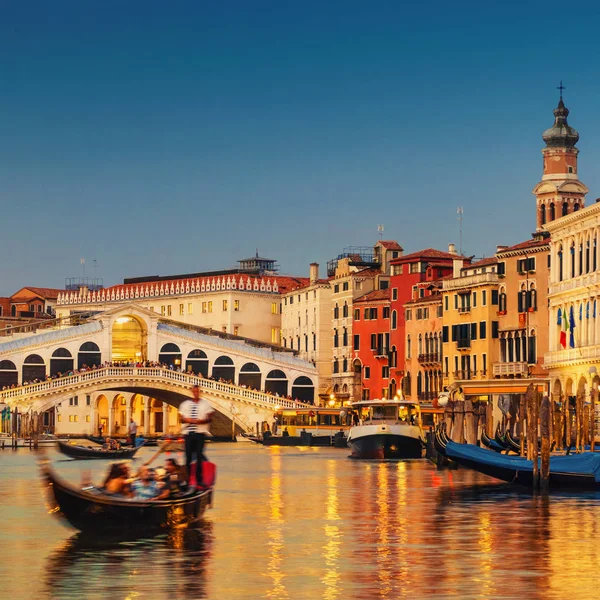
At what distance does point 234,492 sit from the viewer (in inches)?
1151

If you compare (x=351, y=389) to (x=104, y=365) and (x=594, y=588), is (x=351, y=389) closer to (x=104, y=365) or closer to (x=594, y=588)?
(x=104, y=365)

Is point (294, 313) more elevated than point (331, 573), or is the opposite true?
point (294, 313)

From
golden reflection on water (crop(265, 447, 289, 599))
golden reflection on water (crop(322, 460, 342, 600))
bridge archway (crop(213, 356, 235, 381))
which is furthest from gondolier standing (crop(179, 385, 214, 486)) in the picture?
bridge archway (crop(213, 356, 235, 381))

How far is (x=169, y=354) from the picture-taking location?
80.2 meters

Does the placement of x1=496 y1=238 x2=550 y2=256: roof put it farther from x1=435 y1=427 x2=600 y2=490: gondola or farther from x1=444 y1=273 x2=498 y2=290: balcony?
x1=435 y1=427 x2=600 y2=490: gondola

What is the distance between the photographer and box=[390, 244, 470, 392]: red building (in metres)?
74.5

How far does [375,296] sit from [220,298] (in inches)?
587

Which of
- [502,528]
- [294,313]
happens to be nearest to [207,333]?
[294,313]

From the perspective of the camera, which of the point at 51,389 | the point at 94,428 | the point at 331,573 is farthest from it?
the point at 94,428

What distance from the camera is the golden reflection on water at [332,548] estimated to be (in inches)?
578

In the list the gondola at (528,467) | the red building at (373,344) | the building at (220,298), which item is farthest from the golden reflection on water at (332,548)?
the building at (220,298)

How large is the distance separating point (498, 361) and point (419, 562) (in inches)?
1968

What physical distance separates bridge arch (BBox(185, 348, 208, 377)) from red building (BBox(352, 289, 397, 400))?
7191 mm

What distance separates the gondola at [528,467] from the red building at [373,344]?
152ft
